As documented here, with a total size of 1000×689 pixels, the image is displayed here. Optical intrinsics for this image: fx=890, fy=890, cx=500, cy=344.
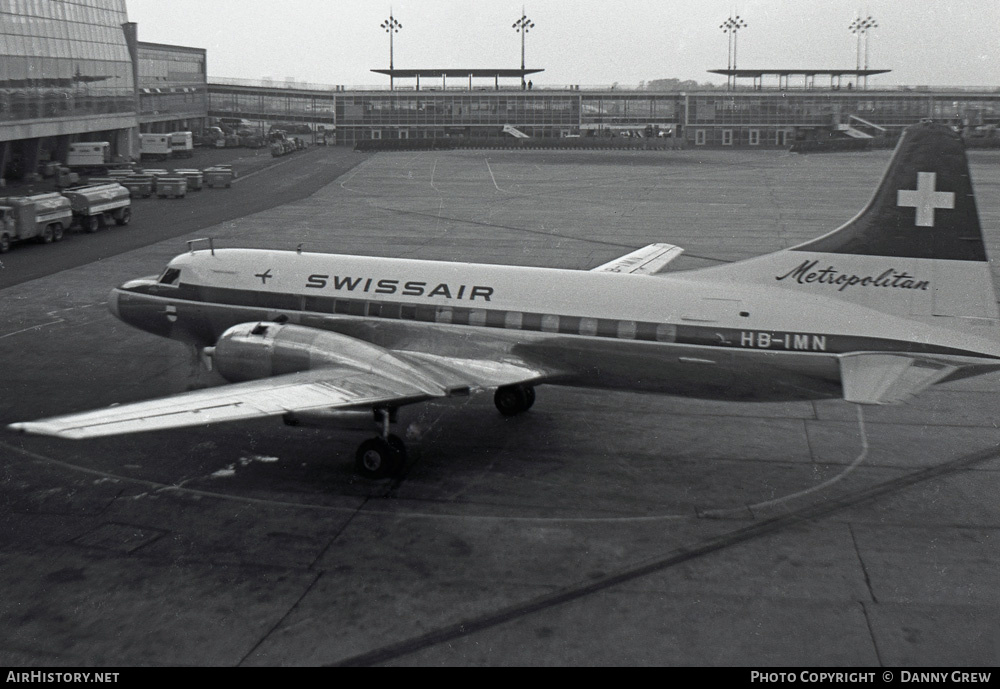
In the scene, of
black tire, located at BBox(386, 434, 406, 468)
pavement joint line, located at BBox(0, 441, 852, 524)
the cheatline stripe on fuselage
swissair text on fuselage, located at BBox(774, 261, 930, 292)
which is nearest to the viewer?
pavement joint line, located at BBox(0, 441, 852, 524)

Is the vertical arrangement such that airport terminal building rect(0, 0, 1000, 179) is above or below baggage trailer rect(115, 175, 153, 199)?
above

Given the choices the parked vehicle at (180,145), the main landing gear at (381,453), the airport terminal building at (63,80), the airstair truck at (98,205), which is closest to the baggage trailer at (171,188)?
the airport terminal building at (63,80)

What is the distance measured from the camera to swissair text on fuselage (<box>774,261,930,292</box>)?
60.1ft

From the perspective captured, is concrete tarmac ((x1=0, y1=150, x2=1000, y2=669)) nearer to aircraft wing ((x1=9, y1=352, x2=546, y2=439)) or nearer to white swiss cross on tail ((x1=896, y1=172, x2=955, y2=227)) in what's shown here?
aircraft wing ((x1=9, y1=352, x2=546, y2=439))

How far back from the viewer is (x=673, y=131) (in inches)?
6309

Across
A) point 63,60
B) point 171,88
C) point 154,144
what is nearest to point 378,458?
point 63,60

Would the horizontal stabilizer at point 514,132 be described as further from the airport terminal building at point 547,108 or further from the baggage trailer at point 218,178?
the baggage trailer at point 218,178

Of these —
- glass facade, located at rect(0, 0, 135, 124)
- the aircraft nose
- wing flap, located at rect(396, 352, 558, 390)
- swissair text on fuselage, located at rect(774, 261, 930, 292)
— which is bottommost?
wing flap, located at rect(396, 352, 558, 390)

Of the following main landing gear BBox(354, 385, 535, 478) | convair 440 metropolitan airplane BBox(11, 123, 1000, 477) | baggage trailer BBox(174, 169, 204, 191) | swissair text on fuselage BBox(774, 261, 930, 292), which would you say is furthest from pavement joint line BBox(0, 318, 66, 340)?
baggage trailer BBox(174, 169, 204, 191)

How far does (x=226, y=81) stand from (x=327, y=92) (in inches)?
756

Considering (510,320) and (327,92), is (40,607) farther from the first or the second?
(327,92)

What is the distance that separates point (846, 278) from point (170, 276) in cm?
1723

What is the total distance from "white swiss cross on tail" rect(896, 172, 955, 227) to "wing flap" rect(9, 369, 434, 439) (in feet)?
35.0

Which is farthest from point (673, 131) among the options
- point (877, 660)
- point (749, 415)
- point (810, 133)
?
point (877, 660)
